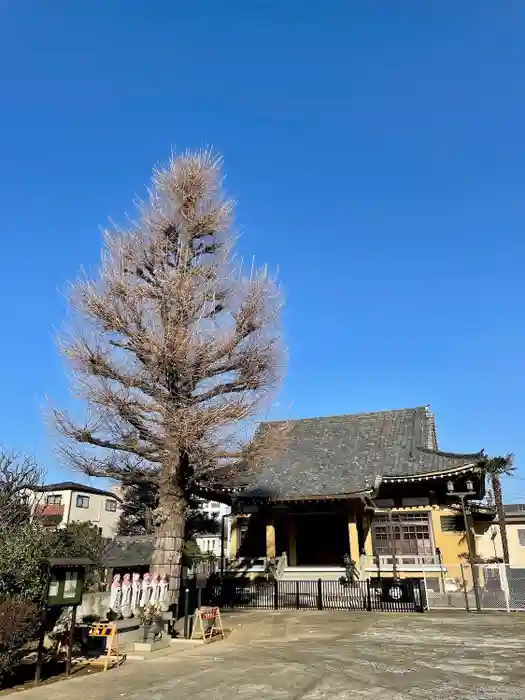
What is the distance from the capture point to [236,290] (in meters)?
12.4

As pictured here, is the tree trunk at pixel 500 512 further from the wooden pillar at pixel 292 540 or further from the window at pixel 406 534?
the wooden pillar at pixel 292 540

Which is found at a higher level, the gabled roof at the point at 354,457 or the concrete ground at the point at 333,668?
the gabled roof at the point at 354,457

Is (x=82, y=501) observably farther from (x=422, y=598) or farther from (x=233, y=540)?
(x=422, y=598)

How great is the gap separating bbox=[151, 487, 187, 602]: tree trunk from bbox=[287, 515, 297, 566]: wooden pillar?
1220 centimetres

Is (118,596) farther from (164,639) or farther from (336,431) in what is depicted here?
(336,431)

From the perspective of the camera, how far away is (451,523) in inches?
797

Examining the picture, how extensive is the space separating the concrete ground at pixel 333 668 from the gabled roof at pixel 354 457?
8.64 m

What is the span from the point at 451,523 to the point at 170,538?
13550 mm

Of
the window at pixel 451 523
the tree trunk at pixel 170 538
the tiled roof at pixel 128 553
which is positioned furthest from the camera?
the window at pixel 451 523

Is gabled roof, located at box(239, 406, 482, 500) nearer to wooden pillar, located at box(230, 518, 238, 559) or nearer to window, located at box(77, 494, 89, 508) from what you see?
wooden pillar, located at box(230, 518, 238, 559)

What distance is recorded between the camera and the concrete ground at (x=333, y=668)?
5.98 meters

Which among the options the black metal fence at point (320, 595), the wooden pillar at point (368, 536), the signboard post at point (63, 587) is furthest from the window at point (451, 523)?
the signboard post at point (63, 587)

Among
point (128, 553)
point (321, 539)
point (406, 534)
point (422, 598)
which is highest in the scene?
point (406, 534)

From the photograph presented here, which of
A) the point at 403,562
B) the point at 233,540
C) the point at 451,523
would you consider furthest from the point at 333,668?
the point at 233,540
